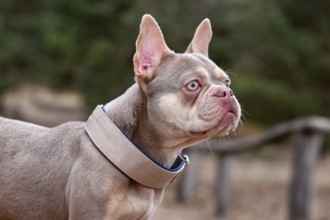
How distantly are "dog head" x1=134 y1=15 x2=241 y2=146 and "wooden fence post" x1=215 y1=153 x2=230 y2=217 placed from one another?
7.65 metres

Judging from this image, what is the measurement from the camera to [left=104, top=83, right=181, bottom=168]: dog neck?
377 centimetres

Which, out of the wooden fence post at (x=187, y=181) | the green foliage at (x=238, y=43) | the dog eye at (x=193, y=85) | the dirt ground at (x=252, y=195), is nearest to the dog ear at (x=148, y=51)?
the dog eye at (x=193, y=85)

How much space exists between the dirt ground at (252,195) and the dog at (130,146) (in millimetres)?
6226

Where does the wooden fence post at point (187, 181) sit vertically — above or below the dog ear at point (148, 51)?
below

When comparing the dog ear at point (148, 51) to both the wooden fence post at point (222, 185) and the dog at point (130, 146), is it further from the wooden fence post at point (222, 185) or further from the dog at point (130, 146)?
the wooden fence post at point (222, 185)

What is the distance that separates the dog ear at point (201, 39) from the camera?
13.6ft

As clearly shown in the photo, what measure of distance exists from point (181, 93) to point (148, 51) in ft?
1.01

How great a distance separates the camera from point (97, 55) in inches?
666

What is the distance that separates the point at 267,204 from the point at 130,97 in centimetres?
847

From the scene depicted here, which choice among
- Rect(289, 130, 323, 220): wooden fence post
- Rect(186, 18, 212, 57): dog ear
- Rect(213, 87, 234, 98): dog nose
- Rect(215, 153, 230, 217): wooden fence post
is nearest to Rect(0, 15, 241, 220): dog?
Rect(213, 87, 234, 98): dog nose

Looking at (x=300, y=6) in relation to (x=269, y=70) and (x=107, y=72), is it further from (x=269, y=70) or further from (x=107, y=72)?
(x=107, y=72)

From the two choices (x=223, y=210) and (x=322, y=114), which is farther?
(x=322, y=114)

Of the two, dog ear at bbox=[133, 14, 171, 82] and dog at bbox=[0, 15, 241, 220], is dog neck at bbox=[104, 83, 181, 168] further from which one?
dog ear at bbox=[133, 14, 171, 82]

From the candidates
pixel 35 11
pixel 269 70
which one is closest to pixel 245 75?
pixel 269 70
